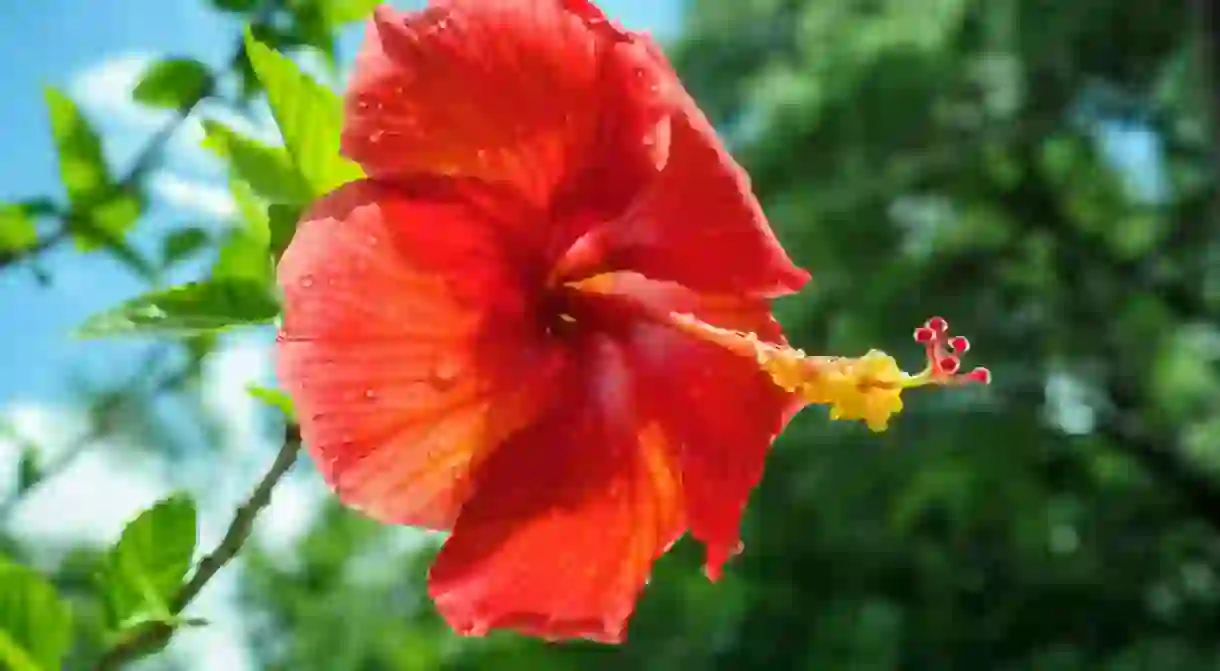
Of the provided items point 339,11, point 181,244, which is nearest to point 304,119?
point 339,11

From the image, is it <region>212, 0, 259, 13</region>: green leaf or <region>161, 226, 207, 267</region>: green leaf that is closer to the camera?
<region>212, 0, 259, 13</region>: green leaf

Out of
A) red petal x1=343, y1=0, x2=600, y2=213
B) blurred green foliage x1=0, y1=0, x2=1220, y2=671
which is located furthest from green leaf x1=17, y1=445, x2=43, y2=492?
blurred green foliage x1=0, y1=0, x2=1220, y2=671

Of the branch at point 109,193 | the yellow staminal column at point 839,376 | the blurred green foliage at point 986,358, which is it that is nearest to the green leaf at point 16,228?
the branch at point 109,193

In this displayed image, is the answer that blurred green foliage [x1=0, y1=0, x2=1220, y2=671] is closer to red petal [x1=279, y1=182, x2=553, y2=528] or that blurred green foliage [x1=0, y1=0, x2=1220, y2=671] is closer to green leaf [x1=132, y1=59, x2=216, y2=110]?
green leaf [x1=132, y1=59, x2=216, y2=110]

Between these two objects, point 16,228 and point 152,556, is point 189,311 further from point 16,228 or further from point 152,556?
point 16,228

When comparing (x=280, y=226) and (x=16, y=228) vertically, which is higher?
(x=280, y=226)

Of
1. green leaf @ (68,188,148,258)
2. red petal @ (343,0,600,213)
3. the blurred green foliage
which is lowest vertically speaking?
the blurred green foliage
